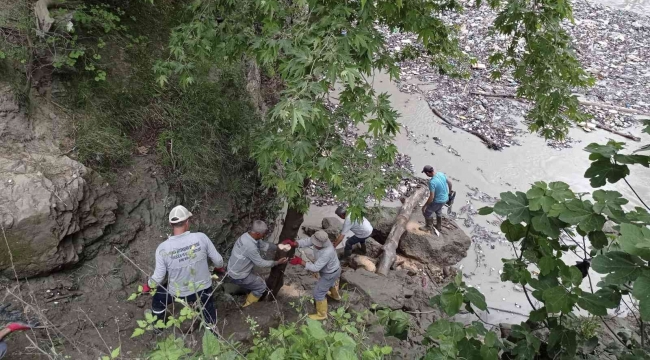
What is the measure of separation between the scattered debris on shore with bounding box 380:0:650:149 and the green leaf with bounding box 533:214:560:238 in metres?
6.62

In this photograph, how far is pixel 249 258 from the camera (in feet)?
15.0

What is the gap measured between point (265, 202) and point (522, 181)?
495cm

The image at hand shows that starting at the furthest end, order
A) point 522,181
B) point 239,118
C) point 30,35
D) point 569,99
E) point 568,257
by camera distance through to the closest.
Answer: point 522,181, point 568,257, point 239,118, point 30,35, point 569,99

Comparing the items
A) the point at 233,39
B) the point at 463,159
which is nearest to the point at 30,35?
the point at 233,39

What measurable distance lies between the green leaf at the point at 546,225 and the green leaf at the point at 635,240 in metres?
0.47

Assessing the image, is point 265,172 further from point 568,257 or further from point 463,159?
point 463,159

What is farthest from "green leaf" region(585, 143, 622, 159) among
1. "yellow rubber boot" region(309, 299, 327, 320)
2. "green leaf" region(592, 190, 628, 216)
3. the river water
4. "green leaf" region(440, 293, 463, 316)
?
the river water

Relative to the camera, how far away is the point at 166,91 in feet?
18.2

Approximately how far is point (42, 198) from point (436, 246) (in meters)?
4.99

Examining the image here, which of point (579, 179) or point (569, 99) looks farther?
point (579, 179)

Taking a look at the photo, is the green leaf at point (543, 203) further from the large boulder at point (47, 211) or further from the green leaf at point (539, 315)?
the large boulder at point (47, 211)

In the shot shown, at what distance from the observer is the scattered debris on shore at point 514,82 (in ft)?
32.0

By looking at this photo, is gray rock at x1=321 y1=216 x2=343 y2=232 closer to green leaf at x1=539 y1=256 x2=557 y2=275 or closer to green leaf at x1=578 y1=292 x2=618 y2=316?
green leaf at x1=539 y1=256 x2=557 y2=275

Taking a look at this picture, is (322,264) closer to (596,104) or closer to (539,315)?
(539,315)
